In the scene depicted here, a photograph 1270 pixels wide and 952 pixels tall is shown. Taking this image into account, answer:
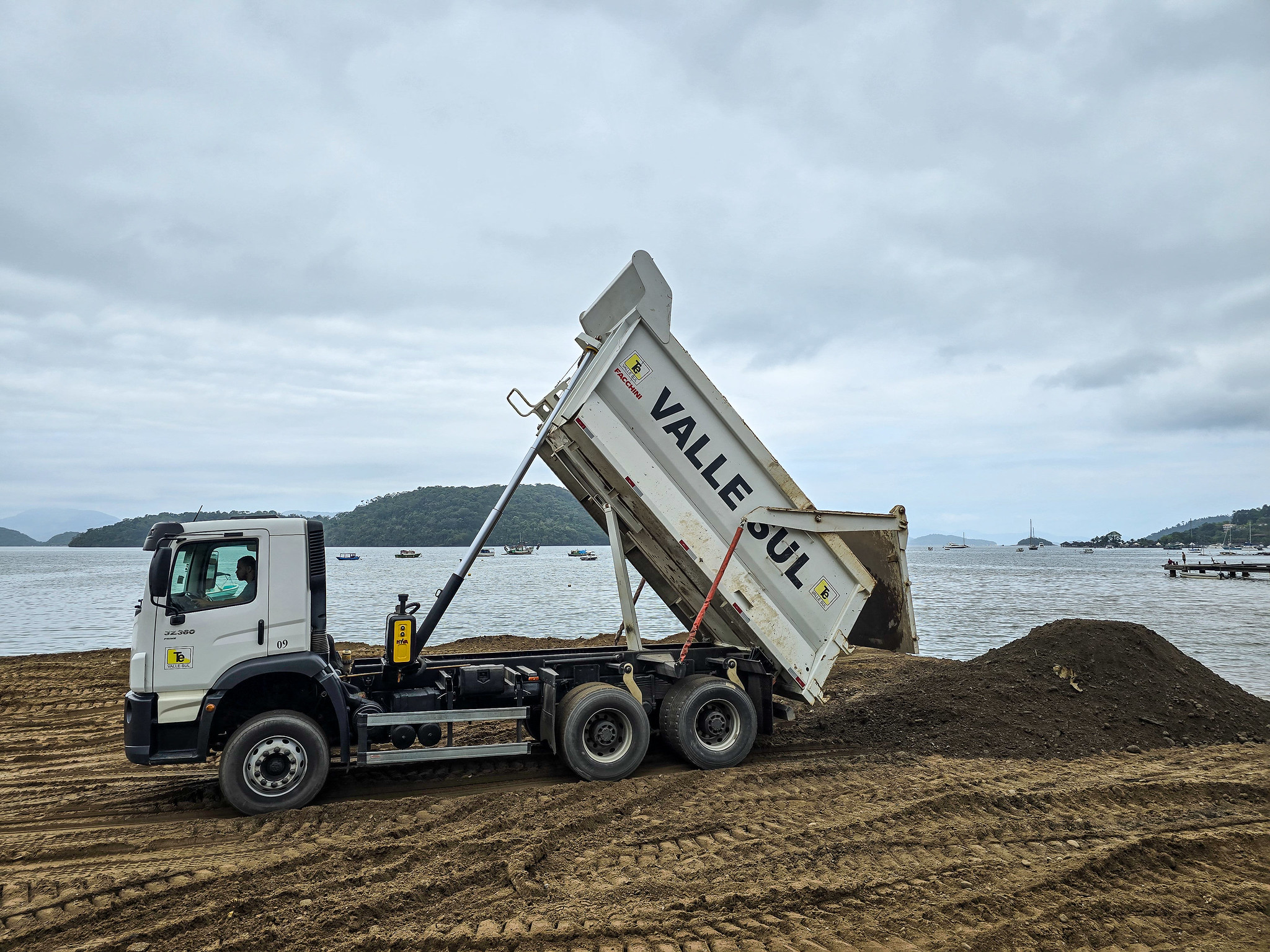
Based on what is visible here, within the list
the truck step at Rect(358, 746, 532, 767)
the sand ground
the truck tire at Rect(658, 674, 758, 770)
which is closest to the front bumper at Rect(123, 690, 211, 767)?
the sand ground

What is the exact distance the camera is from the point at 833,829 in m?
6.23

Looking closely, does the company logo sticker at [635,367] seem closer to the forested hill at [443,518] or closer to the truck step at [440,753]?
the truck step at [440,753]

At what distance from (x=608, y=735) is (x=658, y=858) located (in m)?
2.17

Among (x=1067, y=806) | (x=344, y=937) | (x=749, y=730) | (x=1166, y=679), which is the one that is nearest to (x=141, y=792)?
(x=344, y=937)

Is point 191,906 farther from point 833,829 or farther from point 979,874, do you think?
point 979,874

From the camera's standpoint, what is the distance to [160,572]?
648 centimetres

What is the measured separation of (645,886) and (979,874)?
233cm

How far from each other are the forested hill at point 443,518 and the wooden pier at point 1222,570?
5623cm

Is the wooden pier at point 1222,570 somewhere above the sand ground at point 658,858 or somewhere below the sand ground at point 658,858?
below

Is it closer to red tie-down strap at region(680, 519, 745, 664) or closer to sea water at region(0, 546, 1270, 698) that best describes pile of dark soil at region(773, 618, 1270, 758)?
red tie-down strap at region(680, 519, 745, 664)

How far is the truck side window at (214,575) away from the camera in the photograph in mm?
6613

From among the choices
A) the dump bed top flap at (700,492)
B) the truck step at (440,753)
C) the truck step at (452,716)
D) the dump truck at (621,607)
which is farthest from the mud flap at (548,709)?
the dump bed top flap at (700,492)

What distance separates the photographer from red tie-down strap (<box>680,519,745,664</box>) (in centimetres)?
815

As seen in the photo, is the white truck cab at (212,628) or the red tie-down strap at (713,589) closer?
the white truck cab at (212,628)
